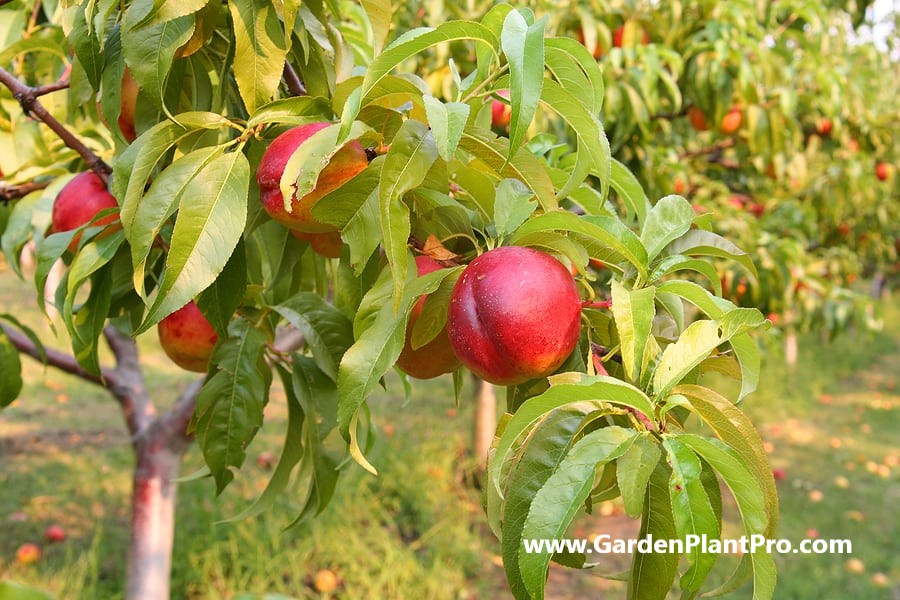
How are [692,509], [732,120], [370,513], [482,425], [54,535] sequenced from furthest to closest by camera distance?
[482,425] → [370,513] → [54,535] → [732,120] → [692,509]

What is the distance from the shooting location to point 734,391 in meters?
5.68

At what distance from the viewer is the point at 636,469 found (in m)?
0.49

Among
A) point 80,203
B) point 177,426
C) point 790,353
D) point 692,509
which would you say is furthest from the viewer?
point 790,353

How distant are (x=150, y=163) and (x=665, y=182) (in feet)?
6.32

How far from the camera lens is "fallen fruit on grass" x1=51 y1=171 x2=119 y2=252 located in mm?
805

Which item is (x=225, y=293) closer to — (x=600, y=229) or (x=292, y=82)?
(x=292, y=82)

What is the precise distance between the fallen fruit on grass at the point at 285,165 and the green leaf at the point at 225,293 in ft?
0.31

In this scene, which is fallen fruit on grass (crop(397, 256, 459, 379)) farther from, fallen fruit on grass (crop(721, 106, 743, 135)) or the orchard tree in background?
fallen fruit on grass (crop(721, 106, 743, 135))

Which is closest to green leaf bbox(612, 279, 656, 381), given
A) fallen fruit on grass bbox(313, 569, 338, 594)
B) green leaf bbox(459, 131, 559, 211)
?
green leaf bbox(459, 131, 559, 211)

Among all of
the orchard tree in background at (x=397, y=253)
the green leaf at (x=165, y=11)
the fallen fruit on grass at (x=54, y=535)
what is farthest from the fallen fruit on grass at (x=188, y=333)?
the fallen fruit on grass at (x=54, y=535)

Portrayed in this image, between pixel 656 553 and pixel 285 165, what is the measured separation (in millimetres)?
399

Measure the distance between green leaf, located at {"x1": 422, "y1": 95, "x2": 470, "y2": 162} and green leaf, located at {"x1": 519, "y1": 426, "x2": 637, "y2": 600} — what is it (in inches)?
8.2

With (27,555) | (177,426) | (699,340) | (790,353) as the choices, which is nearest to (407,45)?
(699,340)

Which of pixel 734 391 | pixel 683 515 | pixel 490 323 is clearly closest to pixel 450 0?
pixel 490 323
